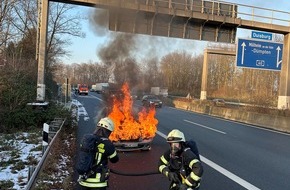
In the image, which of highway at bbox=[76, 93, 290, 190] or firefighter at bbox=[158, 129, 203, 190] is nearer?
firefighter at bbox=[158, 129, 203, 190]

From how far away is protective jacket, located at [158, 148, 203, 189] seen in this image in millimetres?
4121

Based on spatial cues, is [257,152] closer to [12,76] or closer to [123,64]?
[123,64]

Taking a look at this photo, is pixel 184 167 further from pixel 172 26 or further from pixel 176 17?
pixel 172 26

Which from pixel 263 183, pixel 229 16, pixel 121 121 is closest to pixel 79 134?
pixel 121 121

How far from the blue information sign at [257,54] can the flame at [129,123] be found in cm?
1509

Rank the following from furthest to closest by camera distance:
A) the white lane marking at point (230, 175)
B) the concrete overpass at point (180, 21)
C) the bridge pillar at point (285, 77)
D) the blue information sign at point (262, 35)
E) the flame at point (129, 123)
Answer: the bridge pillar at point (285, 77) → the blue information sign at point (262, 35) → the concrete overpass at point (180, 21) → the flame at point (129, 123) → the white lane marking at point (230, 175)

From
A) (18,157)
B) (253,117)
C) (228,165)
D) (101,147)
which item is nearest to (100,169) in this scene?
(101,147)

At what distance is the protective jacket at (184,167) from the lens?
412cm

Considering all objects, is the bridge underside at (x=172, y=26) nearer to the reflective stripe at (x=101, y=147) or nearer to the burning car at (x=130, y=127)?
the burning car at (x=130, y=127)

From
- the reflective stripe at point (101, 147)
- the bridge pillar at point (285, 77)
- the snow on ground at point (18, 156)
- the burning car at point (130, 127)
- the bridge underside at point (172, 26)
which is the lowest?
the snow on ground at point (18, 156)

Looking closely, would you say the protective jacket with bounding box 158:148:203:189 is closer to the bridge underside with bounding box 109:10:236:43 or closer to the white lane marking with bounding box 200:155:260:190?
the white lane marking with bounding box 200:155:260:190

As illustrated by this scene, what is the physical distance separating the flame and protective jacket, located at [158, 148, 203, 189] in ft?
18.0

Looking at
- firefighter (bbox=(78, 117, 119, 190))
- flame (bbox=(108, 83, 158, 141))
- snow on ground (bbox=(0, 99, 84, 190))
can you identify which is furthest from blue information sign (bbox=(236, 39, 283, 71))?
firefighter (bbox=(78, 117, 119, 190))

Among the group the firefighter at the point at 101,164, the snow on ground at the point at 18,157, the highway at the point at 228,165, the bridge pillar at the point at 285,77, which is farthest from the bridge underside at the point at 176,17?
the firefighter at the point at 101,164
